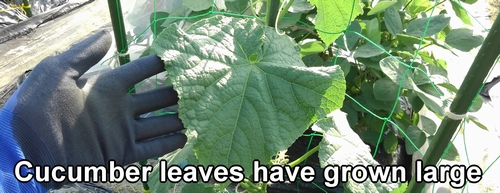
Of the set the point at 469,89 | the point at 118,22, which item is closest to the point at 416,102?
the point at 469,89

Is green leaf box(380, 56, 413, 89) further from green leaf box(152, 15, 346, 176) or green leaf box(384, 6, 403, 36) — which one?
green leaf box(152, 15, 346, 176)

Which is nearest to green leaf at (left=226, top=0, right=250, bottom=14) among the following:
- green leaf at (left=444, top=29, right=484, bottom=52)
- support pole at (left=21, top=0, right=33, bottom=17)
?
green leaf at (left=444, top=29, right=484, bottom=52)

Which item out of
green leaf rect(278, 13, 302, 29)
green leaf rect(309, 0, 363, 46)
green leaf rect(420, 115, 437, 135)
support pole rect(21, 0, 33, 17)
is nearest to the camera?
green leaf rect(309, 0, 363, 46)

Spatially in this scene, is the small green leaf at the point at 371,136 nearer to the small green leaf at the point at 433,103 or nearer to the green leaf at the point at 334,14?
the small green leaf at the point at 433,103

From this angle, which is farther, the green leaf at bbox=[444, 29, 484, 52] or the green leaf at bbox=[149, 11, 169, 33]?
the green leaf at bbox=[149, 11, 169, 33]

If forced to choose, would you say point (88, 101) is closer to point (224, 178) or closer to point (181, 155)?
point (181, 155)

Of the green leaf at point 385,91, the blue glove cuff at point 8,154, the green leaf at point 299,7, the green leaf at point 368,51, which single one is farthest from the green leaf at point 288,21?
the blue glove cuff at point 8,154

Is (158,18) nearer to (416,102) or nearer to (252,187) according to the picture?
(252,187)
